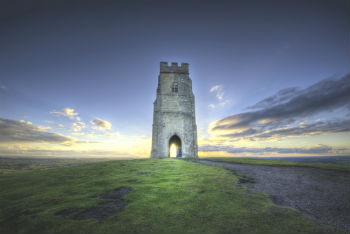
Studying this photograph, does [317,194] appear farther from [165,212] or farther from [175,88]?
[175,88]

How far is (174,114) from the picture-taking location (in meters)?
25.3

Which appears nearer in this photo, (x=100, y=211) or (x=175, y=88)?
(x=100, y=211)

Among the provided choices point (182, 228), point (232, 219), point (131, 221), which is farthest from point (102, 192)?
point (232, 219)

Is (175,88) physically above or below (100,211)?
above

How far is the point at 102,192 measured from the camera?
691 centimetres

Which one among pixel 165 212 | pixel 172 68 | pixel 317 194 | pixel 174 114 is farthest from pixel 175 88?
pixel 165 212

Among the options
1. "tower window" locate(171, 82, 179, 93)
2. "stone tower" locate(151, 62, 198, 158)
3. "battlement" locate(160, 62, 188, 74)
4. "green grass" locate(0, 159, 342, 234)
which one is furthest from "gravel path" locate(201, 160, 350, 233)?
"battlement" locate(160, 62, 188, 74)

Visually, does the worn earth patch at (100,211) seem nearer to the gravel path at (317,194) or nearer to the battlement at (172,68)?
the gravel path at (317,194)

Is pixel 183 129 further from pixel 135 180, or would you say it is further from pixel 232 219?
pixel 232 219

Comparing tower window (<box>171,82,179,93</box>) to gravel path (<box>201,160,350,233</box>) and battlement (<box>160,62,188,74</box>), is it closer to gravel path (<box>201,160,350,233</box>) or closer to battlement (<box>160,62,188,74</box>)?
battlement (<box>160,62,188,74</box>)

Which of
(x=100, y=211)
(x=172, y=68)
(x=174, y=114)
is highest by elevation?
(x=172, y=68)

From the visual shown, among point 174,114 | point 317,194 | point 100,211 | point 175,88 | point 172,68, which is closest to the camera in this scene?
point 100,211

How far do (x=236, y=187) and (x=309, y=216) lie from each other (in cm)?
288

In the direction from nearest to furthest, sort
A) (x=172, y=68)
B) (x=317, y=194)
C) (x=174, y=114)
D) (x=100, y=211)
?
(x=100, y=211), (x=317, y=194), (x=174, y=114), (x=172, y=68)
